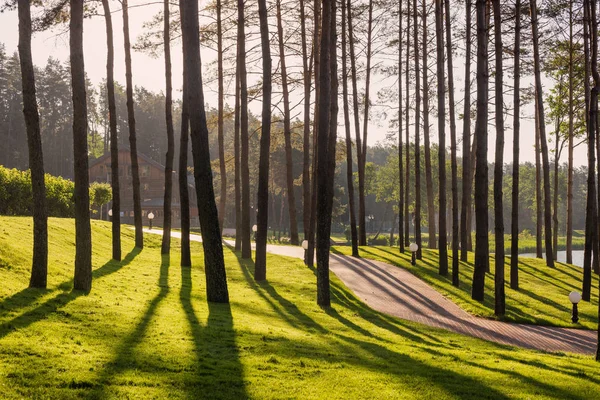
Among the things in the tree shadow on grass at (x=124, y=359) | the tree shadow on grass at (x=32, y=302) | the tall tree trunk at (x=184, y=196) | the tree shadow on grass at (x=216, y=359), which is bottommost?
the tree shadow on grass at (x=216, y=359)

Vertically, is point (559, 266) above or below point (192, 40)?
below

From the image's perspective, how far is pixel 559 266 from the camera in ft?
94.0

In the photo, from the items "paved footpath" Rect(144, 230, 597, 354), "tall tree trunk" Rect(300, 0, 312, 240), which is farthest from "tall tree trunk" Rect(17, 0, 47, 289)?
"tall tree trunk" Rect(300, 0, 312, 240)

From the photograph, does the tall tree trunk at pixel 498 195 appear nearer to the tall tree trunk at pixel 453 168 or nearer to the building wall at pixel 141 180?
the tall tree trunk at pixel 453 168

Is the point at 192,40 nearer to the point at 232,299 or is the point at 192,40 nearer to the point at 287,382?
the point at 232,299

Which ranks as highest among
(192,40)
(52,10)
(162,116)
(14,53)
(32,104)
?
(14,53)

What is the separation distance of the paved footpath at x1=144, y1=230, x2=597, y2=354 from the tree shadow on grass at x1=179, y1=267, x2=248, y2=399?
241 inches

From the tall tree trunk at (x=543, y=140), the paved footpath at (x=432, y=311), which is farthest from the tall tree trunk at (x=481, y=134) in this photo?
the tall tree trunk at (x=543, y=140)

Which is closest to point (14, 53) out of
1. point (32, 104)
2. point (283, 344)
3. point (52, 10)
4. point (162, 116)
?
point (162, 116)

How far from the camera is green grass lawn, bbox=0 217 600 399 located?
6781 millimetres

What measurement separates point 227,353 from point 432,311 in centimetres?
957

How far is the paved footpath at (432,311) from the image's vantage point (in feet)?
44.8

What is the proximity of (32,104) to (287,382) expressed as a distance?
8019mm

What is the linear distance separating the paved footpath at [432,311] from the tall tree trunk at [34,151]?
9.09 meters
